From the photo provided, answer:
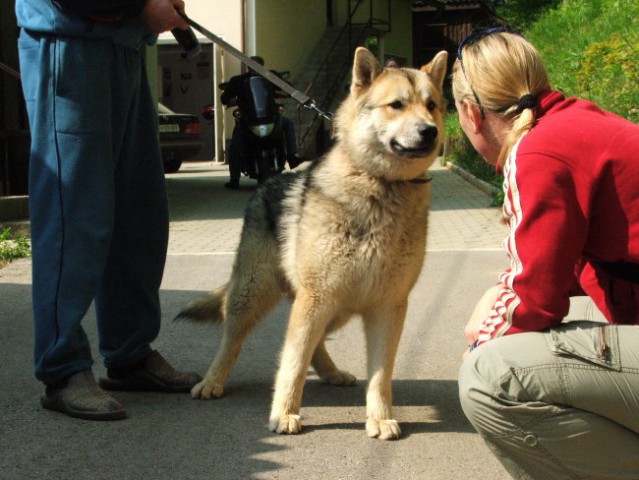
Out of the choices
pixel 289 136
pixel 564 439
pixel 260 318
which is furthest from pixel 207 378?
pixel 289 136

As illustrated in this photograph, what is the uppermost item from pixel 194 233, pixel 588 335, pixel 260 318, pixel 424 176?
pixel 424 176

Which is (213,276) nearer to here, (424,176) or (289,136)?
(424,176)

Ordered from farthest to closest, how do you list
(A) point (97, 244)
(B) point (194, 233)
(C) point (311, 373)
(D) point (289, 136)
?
(D) point (289, 136), (B) point (194, 233), (C) point (311, 373), (A) point (97, 244)

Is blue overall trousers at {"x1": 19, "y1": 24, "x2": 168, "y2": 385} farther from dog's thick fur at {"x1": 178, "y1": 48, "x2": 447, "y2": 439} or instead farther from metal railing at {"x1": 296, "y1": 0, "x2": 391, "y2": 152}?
metal railing at {"x1": 296, "y1": 0, "x2": 391, "y2": 152}

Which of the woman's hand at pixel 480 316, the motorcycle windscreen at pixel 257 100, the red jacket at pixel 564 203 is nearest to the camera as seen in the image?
the red jacket at pixel 564 203

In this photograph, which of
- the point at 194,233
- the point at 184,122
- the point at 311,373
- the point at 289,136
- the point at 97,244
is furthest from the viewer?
the point at 184,122

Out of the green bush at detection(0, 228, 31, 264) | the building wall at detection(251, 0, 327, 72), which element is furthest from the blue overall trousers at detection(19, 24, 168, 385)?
the building wall at detection(251, 0, 327, 72)

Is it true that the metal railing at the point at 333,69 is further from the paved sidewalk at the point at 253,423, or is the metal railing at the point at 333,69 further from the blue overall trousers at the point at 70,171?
the blue overall trousers at the point at 70,171

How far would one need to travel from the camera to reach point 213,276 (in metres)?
7.45

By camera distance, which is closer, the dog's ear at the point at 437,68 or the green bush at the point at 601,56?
the dog's ear at the point at 437,68

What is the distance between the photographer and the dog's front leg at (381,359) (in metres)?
3.78

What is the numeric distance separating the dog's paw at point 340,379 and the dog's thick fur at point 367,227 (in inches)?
19.8

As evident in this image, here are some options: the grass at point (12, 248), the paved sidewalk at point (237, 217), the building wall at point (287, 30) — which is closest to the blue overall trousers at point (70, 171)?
the grass at point (12, 248)

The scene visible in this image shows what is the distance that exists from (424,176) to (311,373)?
1391mm
